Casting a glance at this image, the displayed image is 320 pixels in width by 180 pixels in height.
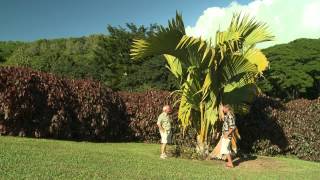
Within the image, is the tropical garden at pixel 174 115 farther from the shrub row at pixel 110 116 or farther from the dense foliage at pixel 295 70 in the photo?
the dense foliage at pixel 295 70

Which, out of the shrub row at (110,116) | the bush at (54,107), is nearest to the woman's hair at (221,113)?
the shrub row at (110,116)

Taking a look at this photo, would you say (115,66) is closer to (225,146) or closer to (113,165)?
(225,146)

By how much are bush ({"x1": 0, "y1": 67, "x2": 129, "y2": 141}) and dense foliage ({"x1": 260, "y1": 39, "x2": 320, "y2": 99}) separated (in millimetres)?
38409

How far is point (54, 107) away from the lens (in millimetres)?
15008

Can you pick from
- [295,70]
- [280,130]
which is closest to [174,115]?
[280,130]

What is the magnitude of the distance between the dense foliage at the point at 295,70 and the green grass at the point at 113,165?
39658mm

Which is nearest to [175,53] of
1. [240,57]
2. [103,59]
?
[240,57]

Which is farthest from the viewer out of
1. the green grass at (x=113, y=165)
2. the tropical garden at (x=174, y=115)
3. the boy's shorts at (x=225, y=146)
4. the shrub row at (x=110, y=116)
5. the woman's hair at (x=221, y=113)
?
the shrub row at (x=110, y=116)

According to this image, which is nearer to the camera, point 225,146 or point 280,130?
point 225,146

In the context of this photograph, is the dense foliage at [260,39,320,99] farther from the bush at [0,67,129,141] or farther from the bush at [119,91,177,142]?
the bush at [0,67,129,141]

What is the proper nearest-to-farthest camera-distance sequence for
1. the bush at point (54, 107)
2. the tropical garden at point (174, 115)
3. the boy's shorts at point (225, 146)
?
1. the tropical garden at point (174, 115)
2. the boy's shorts at point (225, 146)
3. the bush at point (54, 107)

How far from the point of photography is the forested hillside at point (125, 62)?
119ft

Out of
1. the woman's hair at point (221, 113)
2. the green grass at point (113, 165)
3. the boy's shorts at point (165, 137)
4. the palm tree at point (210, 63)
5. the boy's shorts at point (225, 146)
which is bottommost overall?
the green grass at point (113, 165)

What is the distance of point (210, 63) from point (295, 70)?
4738cm
